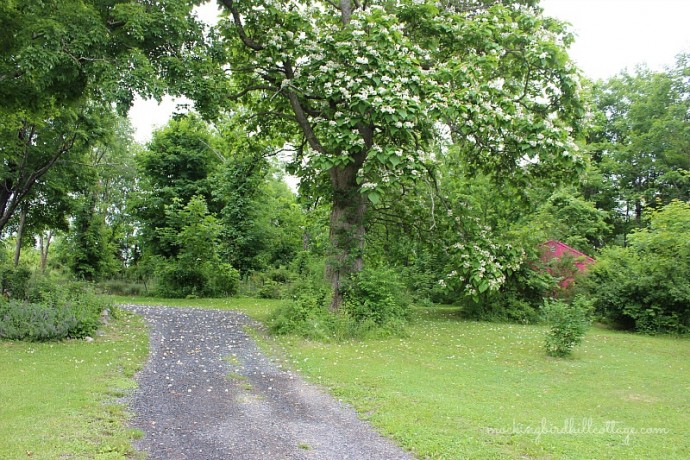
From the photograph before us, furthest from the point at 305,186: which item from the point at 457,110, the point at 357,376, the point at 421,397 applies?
the point at 421,397

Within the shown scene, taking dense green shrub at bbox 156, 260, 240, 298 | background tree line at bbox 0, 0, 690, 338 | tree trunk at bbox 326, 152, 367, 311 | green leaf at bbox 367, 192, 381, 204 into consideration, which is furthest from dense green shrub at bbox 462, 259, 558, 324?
dense green shrub at bbox 156, 260, 240, 298

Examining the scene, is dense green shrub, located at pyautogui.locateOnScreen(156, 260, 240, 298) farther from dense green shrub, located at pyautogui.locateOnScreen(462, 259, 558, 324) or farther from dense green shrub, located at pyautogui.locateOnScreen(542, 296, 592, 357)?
dense green shrub, located at pyautogui.locateOnScreen(542, 296, 592, 357)

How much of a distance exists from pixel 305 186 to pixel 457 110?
249 inches

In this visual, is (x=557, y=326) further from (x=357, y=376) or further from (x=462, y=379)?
(x=357, y=376)

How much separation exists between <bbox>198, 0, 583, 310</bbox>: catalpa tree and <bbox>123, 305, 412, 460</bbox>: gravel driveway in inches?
174

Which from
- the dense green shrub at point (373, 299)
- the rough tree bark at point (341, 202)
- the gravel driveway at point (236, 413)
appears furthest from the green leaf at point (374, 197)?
the gravel driveway at point (236, 413)

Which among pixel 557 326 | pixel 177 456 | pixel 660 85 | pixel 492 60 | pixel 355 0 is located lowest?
pixel 177 456

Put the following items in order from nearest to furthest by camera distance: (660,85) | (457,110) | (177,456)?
(177,456) → (457,110) → (660,85)

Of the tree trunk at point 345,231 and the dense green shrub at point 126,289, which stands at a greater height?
the tree trunk at point 345,231

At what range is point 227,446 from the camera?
5.19 meters

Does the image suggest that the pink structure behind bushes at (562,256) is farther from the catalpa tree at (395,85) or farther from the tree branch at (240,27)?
the tree branch at (240,27)

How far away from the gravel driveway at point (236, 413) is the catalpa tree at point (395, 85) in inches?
174

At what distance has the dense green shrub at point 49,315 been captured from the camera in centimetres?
1059

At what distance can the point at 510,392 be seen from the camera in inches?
309
